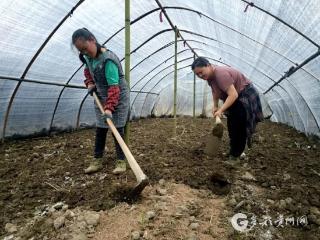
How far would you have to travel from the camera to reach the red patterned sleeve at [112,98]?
3.08m

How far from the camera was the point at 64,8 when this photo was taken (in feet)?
14.4

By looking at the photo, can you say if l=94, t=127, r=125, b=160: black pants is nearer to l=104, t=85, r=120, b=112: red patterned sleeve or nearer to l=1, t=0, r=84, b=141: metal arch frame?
l=104, t=85, r=120, b=112: red patterned sleeve

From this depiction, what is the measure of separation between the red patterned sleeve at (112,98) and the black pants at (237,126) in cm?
153

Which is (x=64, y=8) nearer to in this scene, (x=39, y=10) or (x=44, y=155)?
(x=39, y=10)

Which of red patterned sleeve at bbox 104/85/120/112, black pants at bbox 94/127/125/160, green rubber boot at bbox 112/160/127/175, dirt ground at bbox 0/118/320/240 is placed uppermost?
red patterned sleeve at bbox 104/85/120/112

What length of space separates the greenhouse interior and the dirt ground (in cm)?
1

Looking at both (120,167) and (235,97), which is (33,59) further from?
(235,97)

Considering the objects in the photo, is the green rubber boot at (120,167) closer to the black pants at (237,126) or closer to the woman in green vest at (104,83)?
the woman in green vest at (104,83)

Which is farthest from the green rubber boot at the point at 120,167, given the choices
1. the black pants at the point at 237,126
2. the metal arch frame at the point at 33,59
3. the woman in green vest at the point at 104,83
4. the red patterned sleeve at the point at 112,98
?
the metal arch frame at the point at 33,59

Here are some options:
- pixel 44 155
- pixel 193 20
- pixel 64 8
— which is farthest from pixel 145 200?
pixel 193 20

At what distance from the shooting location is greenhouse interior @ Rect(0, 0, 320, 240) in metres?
2.51

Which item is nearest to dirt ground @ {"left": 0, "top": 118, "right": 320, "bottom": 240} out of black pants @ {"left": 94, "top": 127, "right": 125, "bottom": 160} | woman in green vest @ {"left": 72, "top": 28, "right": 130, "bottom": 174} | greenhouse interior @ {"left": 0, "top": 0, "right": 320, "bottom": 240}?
greenhouse interior @ {"left": 0, "top": 0, "right": 320, "bottom": 240}

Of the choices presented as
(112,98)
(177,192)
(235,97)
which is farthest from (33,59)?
(177,192)

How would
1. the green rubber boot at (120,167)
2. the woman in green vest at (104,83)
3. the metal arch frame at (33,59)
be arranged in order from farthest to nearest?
1. the metal arch frame at (33,59)
2. the green rubber boot at (120,167)
3. the woman in green vest at (104,83)
